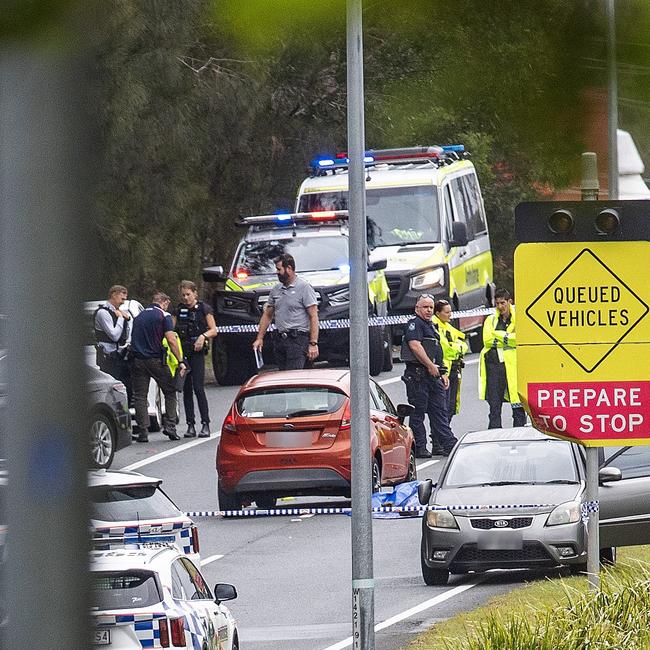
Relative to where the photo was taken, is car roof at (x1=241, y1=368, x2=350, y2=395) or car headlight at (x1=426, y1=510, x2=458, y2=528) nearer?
car headlight at (x1=426, y1=510, x2=458, y2=528)

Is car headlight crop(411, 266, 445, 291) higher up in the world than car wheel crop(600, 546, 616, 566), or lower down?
higher up

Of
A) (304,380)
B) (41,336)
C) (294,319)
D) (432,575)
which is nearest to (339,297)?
(294,319)

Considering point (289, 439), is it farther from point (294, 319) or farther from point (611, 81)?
point (611, 81)

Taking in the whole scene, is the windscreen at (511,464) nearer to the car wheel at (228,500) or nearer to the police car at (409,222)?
the car wheel at (228,500)

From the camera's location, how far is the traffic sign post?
913 centimetres

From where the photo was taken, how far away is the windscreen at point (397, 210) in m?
24.5

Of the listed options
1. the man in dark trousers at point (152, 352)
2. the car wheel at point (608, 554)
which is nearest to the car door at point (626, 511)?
the car wheel at point (608, 554)

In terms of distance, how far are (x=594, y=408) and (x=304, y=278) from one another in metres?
13.6

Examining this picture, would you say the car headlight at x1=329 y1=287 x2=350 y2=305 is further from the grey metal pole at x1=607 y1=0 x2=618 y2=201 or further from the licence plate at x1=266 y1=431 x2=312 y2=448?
the grey metal pole at x1=607 y1=0 x2=618 y2=201

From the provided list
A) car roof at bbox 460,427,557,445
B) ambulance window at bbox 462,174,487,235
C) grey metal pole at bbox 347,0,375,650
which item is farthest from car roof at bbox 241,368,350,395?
grey metal pole at bbox 347,0,375,650

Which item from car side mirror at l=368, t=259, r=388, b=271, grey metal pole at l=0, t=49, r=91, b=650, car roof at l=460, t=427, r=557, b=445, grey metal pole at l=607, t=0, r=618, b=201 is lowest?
car roof at l=460, t=427, r=557, b=445

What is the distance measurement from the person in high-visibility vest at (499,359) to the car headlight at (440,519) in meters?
5.43

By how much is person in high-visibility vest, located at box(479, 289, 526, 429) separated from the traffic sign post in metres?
10.3

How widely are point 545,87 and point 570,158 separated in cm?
9
